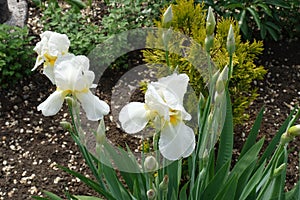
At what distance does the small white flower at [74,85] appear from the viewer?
1.44 m

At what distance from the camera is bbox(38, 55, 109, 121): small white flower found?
1437mm

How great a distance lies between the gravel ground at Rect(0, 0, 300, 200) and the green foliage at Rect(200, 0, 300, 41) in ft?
0.64

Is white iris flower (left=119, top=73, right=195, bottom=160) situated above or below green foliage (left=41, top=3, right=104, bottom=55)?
above

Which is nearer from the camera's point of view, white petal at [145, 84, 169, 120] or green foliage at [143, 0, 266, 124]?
white petal at [145, 84, 169, 120]

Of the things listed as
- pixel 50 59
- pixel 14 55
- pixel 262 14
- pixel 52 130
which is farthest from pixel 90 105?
pixel 262 14

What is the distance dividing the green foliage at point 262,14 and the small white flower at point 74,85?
2.26m

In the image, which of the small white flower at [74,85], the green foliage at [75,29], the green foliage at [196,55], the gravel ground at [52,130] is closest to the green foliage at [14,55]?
the gravel ground at [52,130]

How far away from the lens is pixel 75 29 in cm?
382

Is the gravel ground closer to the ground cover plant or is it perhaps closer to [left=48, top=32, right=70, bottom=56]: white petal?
the ground cover plant

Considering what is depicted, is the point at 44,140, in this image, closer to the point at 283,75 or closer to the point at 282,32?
the point at 283,75

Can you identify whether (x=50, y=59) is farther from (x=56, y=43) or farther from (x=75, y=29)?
(x=75, y=29)

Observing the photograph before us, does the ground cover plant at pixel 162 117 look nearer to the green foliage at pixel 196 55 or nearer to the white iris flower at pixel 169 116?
the white iris flower at pixel 169 116

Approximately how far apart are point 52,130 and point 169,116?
2.16m

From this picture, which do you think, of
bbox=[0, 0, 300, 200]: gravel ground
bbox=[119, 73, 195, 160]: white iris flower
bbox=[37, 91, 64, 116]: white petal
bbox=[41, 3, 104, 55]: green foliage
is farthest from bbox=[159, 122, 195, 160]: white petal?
bbox=[41, 3, 104, 55]: green foliage
